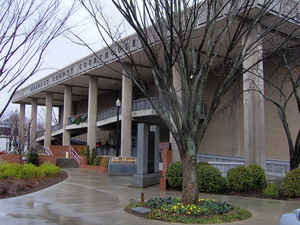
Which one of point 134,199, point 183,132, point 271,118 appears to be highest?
point 271,118

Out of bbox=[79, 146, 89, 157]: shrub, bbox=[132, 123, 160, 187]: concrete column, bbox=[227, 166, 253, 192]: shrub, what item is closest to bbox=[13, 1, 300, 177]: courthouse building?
bbox=[132, 123, 160, 187]: concrete column

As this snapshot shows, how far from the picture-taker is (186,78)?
33.8 ft

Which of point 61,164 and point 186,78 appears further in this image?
point 61,164

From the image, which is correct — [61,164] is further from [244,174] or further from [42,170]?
[244,174]

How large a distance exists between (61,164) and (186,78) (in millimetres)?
22890

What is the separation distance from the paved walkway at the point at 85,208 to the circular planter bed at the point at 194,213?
33cm

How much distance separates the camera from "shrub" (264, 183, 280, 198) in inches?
512

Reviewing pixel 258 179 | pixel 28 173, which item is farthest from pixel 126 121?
pixel 258 179

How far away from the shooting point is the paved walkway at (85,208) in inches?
338

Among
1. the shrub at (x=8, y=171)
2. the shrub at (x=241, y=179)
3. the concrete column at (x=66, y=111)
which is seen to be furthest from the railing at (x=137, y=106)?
the shrub at (x=241, y=179)

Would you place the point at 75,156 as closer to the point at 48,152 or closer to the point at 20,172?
the point at 48,152

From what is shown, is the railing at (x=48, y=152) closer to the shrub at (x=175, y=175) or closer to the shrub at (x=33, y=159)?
the shrub at (x=33, y=159)

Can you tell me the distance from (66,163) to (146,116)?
27.5 feet

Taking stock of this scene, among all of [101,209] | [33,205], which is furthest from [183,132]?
[33,205]
